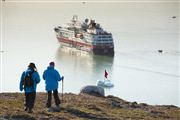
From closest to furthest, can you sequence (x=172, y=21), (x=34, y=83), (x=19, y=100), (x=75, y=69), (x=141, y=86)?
(x=34, y=83) < (x=19, y=100) < (x=141, y=86) < (x=75, y=69) < (x=172, y=21)

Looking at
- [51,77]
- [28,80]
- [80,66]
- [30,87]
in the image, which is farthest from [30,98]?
[80,66]

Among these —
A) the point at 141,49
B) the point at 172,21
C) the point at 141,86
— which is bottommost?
the point at 141,86

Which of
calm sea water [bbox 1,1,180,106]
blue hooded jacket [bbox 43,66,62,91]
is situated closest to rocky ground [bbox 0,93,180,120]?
blue hooded jacket [bbox 43,66,62,91]

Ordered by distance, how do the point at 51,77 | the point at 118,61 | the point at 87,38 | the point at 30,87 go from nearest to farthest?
the point at 30,87 < the point at 51,77 < the point at 118,61 < the point at 87,38

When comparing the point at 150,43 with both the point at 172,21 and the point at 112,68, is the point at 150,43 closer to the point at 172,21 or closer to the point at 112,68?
the point at 112,68

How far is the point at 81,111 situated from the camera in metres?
15.0

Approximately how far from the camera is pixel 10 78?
57719 millimetres

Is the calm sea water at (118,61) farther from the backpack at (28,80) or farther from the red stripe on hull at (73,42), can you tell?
the backpack at (28,80)

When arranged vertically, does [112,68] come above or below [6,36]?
below

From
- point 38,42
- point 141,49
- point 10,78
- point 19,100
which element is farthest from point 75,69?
point 19,100

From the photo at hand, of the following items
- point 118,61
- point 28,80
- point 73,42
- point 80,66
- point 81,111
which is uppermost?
point 73,42

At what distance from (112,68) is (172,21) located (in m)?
86.3

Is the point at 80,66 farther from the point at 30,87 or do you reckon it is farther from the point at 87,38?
the point at 30,87

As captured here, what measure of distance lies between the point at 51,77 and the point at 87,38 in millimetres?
87121
